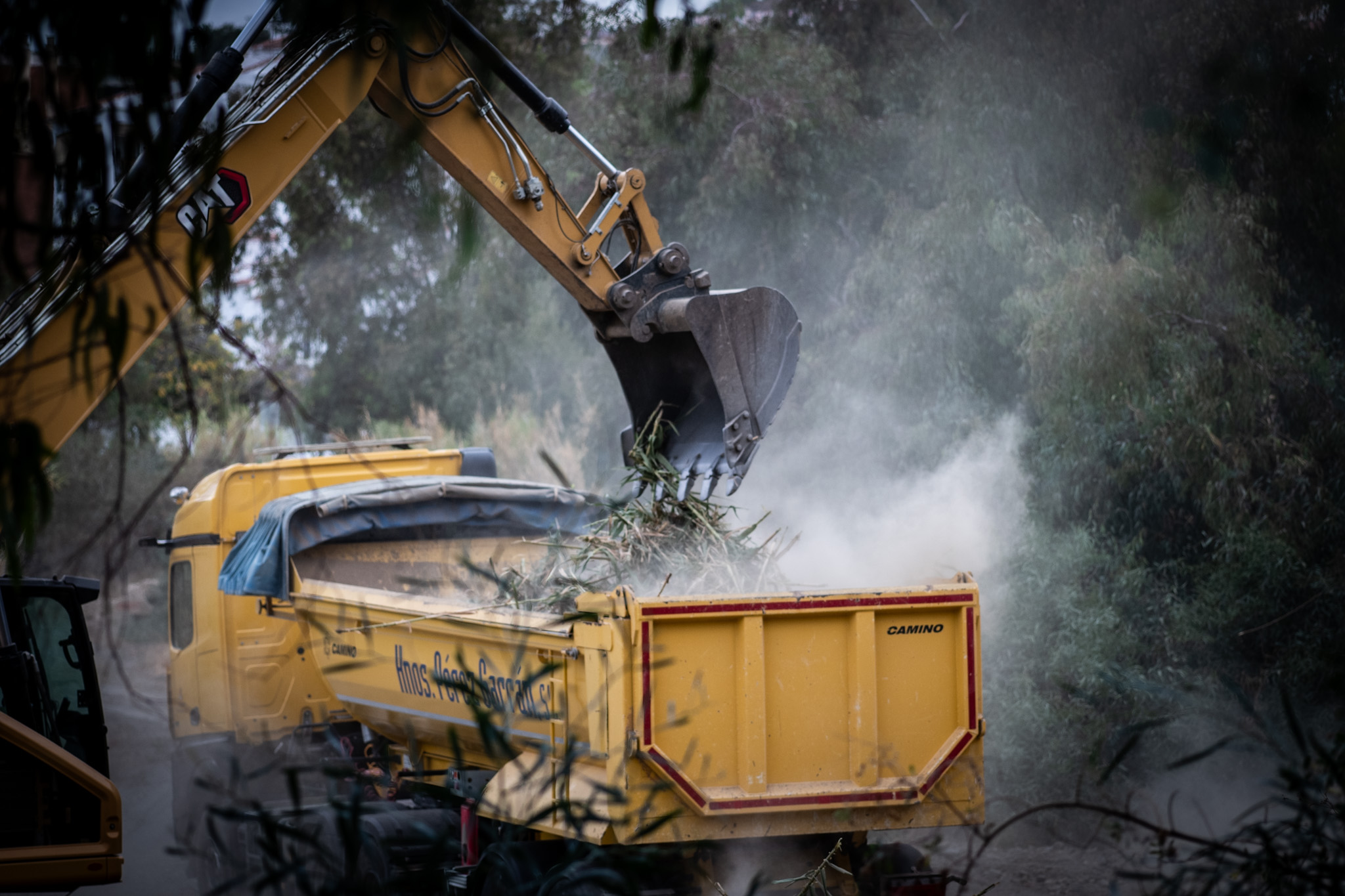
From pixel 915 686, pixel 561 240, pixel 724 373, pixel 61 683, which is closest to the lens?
pixel 915 686

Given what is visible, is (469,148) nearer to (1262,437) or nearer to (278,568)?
(278,568)

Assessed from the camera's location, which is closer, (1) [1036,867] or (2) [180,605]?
(1) [1036,867]

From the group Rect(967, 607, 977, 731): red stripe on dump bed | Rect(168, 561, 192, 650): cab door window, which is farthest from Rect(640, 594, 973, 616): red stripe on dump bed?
Rect(168, 561, 192, 650): cab door window

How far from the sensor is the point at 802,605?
5484 millimetres

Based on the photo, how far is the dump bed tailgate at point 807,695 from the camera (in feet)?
17.4

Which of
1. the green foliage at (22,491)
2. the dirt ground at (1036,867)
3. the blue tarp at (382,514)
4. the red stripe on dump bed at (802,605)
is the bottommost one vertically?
the dirt ground at (1036,867)

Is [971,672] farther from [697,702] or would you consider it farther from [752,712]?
[697,702]

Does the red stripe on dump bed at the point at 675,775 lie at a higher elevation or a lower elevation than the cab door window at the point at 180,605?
lower

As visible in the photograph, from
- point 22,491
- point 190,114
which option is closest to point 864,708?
point 190,114

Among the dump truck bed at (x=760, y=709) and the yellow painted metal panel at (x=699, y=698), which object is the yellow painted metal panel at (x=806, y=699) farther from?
the yellow painted metal panel at (x=699, y=698)

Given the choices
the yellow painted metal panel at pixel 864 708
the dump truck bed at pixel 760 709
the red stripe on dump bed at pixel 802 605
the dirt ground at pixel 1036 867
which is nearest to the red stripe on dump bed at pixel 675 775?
the dump truck bed at pixel 760 709

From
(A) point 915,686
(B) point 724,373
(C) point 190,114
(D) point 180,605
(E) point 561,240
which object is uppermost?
(E) point 561,240

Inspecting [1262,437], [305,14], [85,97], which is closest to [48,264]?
[85,97]

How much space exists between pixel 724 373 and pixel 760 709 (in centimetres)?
199
